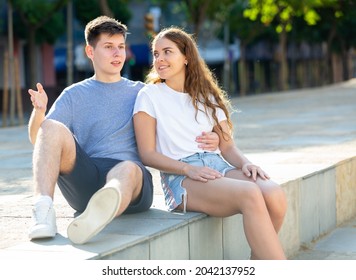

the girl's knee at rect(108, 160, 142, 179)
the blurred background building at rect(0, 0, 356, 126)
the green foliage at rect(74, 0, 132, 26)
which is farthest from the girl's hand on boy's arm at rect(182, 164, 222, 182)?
the green foliage at rect(74, 0, 132, 26)

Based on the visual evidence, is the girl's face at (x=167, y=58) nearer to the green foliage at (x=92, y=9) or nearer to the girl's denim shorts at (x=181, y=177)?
the girl's denim shorts at (x=181, y=177)

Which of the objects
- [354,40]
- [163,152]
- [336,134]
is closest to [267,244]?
[163,152]

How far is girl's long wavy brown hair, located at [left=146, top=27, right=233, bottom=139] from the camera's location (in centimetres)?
602

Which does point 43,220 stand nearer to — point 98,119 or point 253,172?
Answer: point 98,119

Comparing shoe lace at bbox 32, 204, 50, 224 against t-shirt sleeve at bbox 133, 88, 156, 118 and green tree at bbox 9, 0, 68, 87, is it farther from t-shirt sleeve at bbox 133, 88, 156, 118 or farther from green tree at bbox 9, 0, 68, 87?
green tree at bbox 9, 0, 68, 87

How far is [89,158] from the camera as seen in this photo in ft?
18.7

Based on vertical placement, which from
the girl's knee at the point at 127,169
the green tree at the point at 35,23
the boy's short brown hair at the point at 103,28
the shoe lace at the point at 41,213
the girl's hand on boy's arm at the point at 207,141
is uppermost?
the green tree at the point at 35,23

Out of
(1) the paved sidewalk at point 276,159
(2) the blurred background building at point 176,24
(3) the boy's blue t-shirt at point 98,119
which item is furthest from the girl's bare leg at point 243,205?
(2) the blurred background building at point 176,24

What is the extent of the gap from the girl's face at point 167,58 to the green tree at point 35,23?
94.2 feet

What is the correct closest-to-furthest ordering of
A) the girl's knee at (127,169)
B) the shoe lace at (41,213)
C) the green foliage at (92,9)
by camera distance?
the shoe lace at (41,213)
the girl's knee at (127,169)
the green foliage at (92,9)

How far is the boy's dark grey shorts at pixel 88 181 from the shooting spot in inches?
220

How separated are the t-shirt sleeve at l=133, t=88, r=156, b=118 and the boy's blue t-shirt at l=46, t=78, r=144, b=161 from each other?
117 millimetres

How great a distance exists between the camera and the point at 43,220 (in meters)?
5.05

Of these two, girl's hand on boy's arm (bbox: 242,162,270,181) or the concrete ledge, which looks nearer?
the concrete ledge
